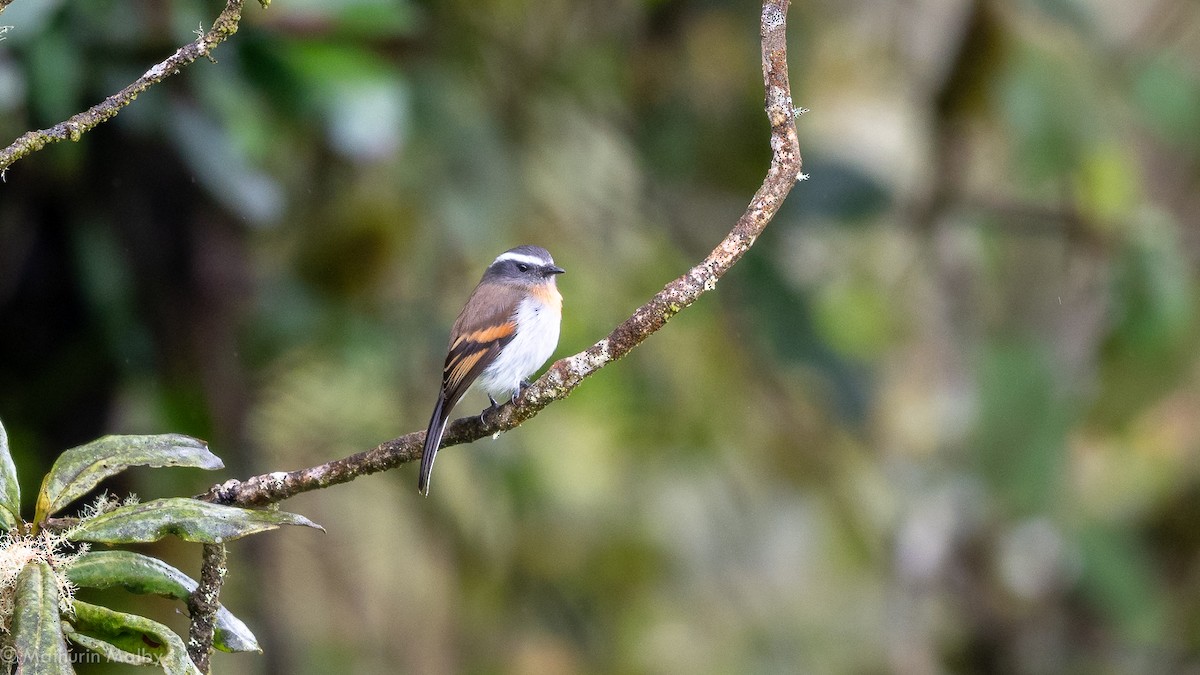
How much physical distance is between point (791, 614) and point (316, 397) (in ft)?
11.4

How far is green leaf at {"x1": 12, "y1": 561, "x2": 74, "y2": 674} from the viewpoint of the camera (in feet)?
4.50

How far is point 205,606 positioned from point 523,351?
6.87 ft

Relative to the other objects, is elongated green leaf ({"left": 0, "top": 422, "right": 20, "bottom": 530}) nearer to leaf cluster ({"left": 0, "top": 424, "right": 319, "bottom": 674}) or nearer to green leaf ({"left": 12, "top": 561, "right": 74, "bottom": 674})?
leaf cluster ({"left": 0, "top": 424, "right": 319, "bottom": 674})

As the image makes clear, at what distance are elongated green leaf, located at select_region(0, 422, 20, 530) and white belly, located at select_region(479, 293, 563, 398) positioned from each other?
2.02 meters

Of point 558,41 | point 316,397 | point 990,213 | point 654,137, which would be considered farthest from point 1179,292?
point 316,397

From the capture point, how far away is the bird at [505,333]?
3.41 meters

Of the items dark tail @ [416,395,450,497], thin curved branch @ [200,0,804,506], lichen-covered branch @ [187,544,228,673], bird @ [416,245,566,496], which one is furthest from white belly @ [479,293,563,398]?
lichen-covered branch @ [187,544,228,673]

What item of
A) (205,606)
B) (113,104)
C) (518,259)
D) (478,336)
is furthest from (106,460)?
(518,259)

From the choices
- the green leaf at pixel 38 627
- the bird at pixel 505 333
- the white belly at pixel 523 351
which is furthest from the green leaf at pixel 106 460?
the white belly at pixel 523 351

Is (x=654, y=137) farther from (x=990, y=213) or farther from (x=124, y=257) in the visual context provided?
(x=124, y=257)

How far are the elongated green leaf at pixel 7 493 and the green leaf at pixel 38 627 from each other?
0.34ft

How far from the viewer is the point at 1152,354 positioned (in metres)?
5.41

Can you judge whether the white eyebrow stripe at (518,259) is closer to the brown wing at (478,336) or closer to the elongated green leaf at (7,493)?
the brown wing at (478,336)

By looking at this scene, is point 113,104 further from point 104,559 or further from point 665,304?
point 665,304
